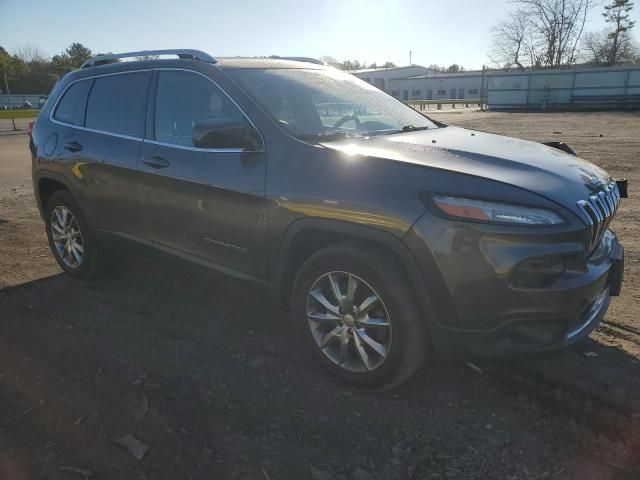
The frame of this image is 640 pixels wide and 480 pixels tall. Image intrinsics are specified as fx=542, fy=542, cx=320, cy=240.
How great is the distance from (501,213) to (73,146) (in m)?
3.66

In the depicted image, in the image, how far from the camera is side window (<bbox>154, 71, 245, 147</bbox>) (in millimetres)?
3578

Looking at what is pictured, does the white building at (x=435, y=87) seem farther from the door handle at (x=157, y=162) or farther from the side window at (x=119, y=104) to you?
the door handle at (x=157, y=162)

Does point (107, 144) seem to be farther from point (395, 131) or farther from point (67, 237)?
point (395, 131)

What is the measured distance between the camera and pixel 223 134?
3.24 meters

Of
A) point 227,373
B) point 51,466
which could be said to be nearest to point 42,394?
point 51,466

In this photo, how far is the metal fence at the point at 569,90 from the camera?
35.8 metres

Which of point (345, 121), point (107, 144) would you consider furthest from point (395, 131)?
point (107, 144)

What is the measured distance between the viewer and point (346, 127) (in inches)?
146

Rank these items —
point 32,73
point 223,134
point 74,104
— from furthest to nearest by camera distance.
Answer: point 32,73, point 74,104, point 223,134

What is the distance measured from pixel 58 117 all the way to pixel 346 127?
2852 millimetres

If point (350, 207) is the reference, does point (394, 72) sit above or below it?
above

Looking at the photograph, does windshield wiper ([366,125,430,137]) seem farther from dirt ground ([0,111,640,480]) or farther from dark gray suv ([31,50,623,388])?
dirt ground ([0,111,640,480])

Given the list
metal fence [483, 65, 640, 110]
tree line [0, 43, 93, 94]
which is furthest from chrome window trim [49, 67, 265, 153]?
tree line [0, 43, 93, 94]

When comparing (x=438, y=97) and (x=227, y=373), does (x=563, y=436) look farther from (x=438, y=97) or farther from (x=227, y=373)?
(x=438, y=97)
